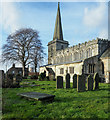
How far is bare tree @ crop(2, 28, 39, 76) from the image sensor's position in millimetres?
26203

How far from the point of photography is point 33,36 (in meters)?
27.8

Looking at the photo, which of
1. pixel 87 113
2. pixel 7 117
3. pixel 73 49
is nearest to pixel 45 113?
pixel 7 117

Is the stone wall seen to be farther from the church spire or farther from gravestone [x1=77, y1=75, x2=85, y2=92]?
the church spire

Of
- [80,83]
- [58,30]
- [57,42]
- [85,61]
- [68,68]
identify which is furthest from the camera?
[58,30]

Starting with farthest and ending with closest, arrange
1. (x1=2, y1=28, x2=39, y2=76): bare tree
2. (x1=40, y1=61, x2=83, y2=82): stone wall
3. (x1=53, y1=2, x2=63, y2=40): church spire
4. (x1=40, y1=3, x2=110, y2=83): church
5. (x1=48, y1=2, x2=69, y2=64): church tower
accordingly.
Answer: (x1=53, y1=2, x2=63, y2=40): church spire → (x1=48, y1=2, x2=69, y2=64): church tower → (x1=2, y1=28, x2=39, y2=76): bare tree → (x1=40, y1=3, x2=110, y2=83): church → (x1=40, y1=61, x2=83, y2=82): stone wall

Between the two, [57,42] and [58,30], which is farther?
[58,30]

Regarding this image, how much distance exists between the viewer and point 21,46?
27703mm

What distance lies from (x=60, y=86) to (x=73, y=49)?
77.8 feet

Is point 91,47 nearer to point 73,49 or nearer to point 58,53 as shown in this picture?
point 73,49

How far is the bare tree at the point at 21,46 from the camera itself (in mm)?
26203

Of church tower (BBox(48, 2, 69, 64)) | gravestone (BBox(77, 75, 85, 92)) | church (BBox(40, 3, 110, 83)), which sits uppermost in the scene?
church tower (BBox(48, 2, 69, 64))

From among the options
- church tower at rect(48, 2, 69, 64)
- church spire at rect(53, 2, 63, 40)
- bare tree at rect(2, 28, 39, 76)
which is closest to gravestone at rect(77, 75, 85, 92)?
bare tree at rect(2, 28, 39, 76)

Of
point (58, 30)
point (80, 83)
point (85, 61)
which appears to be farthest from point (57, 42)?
point (80, 83)

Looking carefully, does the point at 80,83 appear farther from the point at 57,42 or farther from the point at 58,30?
the point at 58,30
